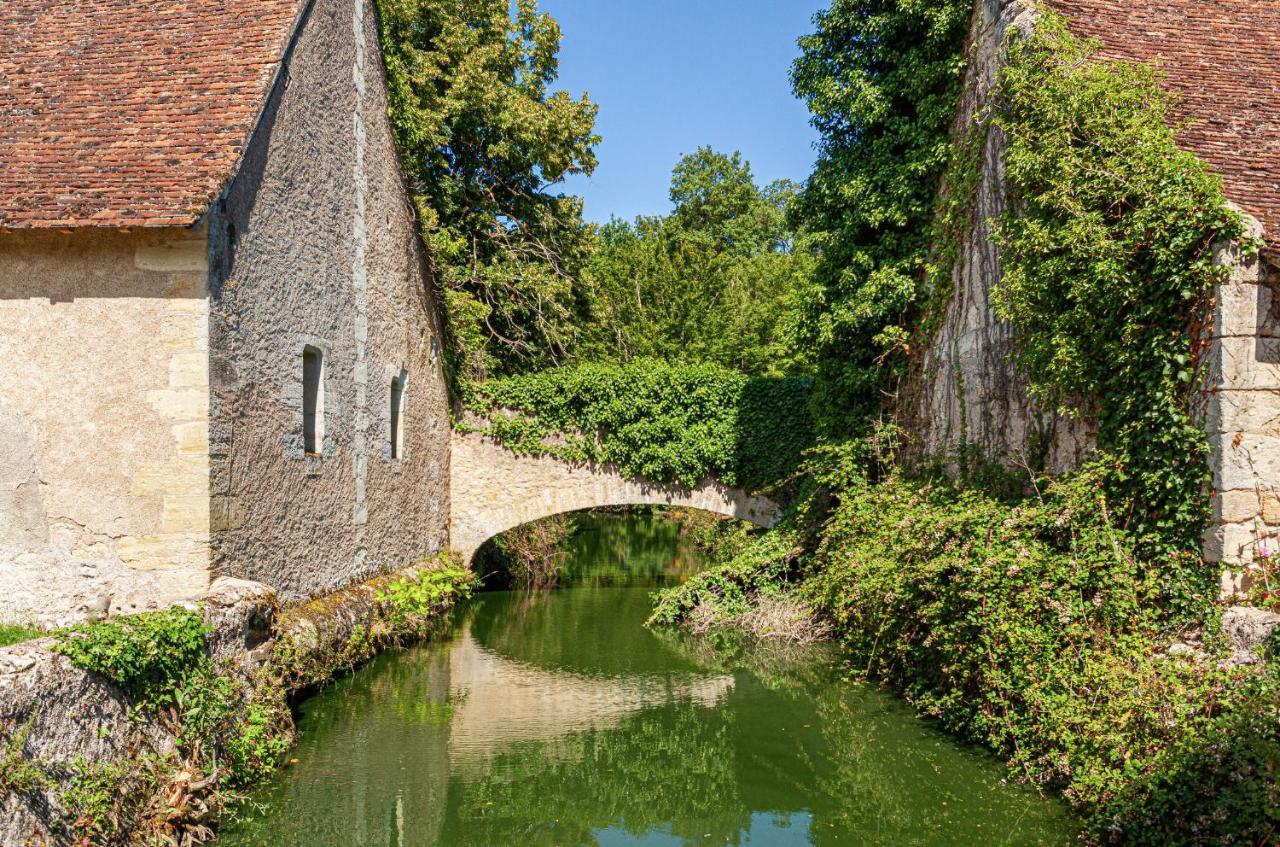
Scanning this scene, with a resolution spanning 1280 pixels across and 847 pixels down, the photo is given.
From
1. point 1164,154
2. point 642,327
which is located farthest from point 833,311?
point 642,327

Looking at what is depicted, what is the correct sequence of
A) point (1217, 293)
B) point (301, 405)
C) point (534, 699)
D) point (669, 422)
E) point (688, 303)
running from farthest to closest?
point (688, 303) < point (669, 422) < point (301, 405) < point (534, 699) < point (1217, 293)

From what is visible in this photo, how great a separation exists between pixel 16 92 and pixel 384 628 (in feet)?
21.5

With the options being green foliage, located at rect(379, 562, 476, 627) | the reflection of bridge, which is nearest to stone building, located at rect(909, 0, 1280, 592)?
the reflection of bridge

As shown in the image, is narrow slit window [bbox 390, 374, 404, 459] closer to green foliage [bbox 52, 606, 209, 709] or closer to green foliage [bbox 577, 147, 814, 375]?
green foliage [bbox 52, 606, 209, 709]

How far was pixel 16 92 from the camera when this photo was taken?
852cm

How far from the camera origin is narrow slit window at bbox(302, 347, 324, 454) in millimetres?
10055

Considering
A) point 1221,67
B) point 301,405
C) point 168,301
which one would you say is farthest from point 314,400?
point 1221,67

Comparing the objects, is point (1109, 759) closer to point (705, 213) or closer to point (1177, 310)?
point (1177, 310)

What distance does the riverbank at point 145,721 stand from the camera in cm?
448

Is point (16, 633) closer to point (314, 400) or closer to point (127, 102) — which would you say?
point (314, 400)

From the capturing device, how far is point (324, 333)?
1012 cm

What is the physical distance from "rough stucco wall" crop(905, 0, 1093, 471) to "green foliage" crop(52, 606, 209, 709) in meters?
6.96

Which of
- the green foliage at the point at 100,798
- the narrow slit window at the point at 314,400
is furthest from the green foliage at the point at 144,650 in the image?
the narrow slit window at the point at 314,400

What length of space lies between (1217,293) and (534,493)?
10.3m
